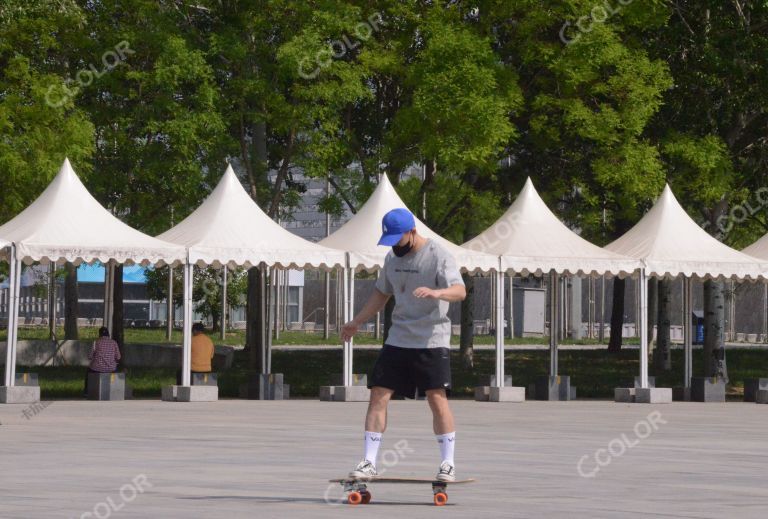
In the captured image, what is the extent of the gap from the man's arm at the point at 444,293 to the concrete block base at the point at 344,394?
Result: 17.9 meters

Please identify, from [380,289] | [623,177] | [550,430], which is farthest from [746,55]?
[380,289]

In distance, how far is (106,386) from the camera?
28188 mm

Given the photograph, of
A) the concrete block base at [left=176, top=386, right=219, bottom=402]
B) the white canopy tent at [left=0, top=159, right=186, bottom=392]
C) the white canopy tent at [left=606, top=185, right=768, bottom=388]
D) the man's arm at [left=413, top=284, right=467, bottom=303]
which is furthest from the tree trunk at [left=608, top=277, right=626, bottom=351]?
the man's arm at [left=413, top=284, right=467, bottom=303]

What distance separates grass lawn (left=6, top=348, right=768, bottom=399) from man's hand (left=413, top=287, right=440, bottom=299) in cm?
1951

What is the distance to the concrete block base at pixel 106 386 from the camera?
28172 millimetres

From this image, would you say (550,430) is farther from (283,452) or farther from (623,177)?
(623,177)

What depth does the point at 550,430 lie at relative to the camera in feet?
66.4

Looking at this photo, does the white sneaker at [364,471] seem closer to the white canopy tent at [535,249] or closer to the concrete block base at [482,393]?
the white canopy tent at [535,249]

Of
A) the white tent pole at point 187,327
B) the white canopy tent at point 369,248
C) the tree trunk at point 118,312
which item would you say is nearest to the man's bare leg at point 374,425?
the white tent pole at point 187,327

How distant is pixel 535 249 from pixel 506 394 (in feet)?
8.97

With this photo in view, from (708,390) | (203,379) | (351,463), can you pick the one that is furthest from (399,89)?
(351,463)

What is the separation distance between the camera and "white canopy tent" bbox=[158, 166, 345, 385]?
27.2 metres

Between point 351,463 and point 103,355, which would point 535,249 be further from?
point 351,463

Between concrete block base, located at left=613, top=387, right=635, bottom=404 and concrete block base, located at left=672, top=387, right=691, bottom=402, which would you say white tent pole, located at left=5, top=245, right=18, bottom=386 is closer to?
concrete block base, located at left=613, top=387, right=635, bottom=404
